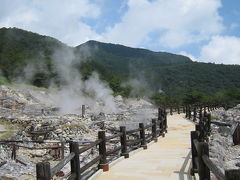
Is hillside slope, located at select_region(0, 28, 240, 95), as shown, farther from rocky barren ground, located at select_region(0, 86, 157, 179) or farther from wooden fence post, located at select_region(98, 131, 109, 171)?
wooden fence post, located at select_region(98, 131, 109, 171)

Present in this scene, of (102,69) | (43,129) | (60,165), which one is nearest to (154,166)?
(60,165)

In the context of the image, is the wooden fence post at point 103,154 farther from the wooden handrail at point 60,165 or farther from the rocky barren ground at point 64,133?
the rocky barren ground at point 64,133

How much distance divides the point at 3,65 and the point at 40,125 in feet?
191

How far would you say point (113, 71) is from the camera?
15488cm

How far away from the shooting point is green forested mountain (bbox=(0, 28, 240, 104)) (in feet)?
253

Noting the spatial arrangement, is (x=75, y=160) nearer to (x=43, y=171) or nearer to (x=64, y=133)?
(x=43, y=171)

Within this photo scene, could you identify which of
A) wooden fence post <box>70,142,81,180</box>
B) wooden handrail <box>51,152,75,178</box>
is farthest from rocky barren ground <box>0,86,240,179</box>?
wooden handrail <box>51,152,75,178</box>

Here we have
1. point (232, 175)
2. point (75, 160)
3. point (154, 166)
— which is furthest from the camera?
point (154, 166)

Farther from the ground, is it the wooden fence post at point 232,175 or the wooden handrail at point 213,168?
the wooden fence post at point 232,175

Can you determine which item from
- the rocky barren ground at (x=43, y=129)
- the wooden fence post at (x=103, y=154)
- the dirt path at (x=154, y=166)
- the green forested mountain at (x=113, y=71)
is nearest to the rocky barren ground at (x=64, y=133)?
the rocky barren ground at (x=43, y=129)

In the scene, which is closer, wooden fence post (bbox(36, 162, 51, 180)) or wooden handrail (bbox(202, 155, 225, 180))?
wooden handrail (bbox(202, 155, 225, 180))

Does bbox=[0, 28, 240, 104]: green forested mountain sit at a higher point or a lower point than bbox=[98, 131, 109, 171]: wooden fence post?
higher

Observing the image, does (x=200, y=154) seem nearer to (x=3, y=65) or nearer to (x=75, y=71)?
(x=75, y=71)

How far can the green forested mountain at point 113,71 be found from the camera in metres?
77.0
